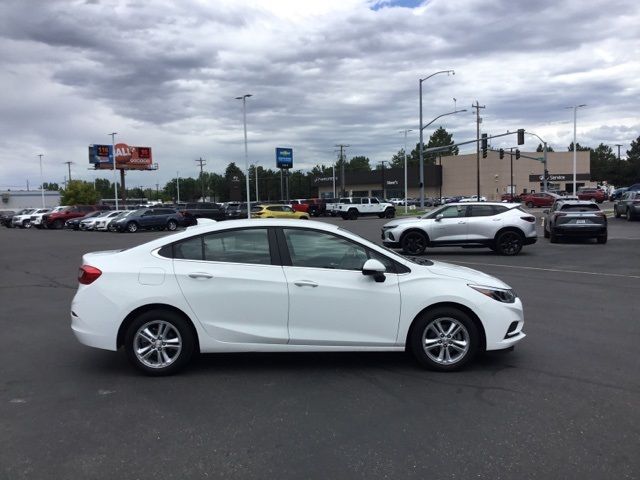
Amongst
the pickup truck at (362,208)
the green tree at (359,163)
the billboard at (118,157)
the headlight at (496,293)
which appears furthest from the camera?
the green tree at (359,163)

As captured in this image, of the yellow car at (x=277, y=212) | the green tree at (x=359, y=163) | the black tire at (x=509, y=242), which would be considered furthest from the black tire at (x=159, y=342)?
the green tree at (x=359, y=163)

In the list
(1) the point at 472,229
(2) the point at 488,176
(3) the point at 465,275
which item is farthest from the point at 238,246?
(2) the point at 488,176

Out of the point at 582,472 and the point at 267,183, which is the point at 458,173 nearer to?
the point at 267,183

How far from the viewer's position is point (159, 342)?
205 inches

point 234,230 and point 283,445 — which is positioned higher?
point 234,230

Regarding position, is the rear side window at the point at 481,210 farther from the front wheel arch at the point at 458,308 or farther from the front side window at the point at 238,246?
the front side window at the point at 238,246

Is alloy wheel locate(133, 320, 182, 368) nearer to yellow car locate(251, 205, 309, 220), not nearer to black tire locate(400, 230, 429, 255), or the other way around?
black tire locate(400, 230, 429, 255)

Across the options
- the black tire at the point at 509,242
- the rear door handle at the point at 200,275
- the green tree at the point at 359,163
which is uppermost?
the green tree at the point at 359,163

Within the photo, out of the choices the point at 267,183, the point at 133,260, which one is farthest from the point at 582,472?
the point at 267,183

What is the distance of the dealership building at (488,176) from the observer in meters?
96.8

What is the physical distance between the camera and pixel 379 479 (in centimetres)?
333

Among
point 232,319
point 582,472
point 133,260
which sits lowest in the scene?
point 582,472

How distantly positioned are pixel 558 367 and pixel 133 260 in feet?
14.0

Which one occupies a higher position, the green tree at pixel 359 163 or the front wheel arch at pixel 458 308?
the green tree at pixel 359 163
